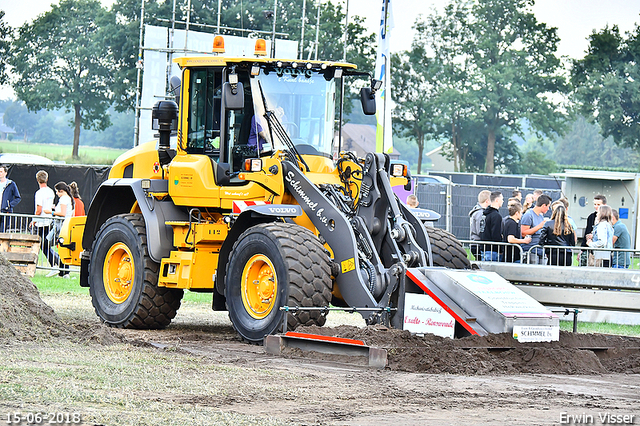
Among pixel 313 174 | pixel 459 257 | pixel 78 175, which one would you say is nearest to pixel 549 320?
pixel 459 257

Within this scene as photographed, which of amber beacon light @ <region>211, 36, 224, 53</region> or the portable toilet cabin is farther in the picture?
the portable toilet cabin

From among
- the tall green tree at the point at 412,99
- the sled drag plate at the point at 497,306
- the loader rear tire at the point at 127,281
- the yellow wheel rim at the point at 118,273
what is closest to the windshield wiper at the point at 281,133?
the loader rear tire at the point at 127,281

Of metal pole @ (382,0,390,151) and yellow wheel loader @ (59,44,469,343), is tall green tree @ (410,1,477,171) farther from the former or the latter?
yellow wheel loader @ (59,44,469,343)

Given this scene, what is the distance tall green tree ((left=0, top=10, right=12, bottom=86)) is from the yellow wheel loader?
5982 cm

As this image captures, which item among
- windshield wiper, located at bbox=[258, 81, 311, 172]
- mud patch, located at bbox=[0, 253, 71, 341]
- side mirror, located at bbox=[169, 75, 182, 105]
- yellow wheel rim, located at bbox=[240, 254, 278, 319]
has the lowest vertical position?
mud patch, located at bbox=[0, 253, 71, 341]

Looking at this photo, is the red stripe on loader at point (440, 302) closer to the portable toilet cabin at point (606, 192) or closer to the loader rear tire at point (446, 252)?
the loader rear tire at point (446, 252)

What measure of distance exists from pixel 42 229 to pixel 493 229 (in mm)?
9034

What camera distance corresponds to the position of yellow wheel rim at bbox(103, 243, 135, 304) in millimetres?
11977

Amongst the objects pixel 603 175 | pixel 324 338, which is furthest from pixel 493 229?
pixel 603 175

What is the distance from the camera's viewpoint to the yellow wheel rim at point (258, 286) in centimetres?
983

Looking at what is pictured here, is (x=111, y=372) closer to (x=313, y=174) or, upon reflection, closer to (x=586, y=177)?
(x=313, y=174)

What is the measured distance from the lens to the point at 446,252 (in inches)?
428

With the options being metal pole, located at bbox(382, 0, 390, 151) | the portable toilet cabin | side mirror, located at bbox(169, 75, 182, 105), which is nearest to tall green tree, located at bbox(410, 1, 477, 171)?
the portable toilet cabin

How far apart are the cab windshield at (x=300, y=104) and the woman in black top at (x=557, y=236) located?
510 cm
